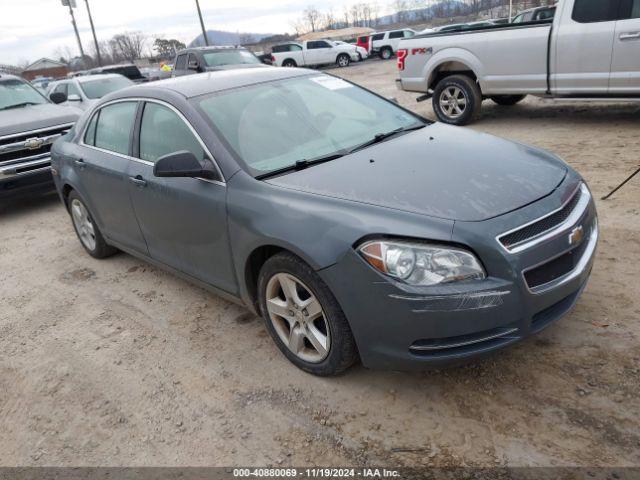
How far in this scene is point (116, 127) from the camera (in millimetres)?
4371

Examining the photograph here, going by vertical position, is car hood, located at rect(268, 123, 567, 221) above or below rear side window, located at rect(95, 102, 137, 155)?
below

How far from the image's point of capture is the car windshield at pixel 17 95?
8218 millimetres

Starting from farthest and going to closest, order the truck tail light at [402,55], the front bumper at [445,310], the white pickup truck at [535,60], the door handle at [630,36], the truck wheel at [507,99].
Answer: the truck wheel at [507,99]
the truck tail light at [402,55]
the white pickup truck at [535,60]
the door handle at [630,36]
the front bumper at [445,310]

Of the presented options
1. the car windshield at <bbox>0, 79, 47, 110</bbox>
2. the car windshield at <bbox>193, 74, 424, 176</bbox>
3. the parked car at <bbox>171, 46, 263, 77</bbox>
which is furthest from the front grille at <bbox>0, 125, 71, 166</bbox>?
the parked car at <bbox>171, 46, 263, 77</bbox>

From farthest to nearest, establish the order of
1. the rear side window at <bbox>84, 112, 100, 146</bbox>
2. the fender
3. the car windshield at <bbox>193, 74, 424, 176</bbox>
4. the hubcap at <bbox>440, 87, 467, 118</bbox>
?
1. the hubcap at <bbox>440, 87, 467, 118</bbox>
2. the fender
3. the rear side window at <bbox>84, 112, 100, 146</bbox>
4. the car windshield at <bbox>193, 74, 424, 176</bbox>

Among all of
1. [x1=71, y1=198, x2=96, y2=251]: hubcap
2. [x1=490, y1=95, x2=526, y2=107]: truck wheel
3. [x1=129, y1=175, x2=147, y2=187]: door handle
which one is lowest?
[x1=490, y1=95, x2=526, y2=107]: truck wheel

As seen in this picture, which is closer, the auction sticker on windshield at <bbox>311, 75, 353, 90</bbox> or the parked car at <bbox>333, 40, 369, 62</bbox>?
the auction sticker on windshield at <bbox>311, 75, 353, 90</bbox>

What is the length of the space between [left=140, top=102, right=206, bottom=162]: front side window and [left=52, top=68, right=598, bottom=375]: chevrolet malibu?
14 mm

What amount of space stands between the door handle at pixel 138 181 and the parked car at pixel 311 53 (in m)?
27.9

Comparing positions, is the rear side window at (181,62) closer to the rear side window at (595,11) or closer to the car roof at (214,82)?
the rear side window at (595,11)

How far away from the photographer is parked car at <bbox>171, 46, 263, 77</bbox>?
1367cm

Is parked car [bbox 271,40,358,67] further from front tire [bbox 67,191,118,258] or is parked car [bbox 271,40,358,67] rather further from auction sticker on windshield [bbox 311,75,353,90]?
auction sticker on windshield [bbox 311,75,353,90]

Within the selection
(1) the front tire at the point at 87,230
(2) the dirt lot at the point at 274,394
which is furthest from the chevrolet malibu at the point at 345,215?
(1) the front tire at the point at 87,230

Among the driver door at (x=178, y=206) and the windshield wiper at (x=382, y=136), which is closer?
the driver door at (x=178, y=206)
